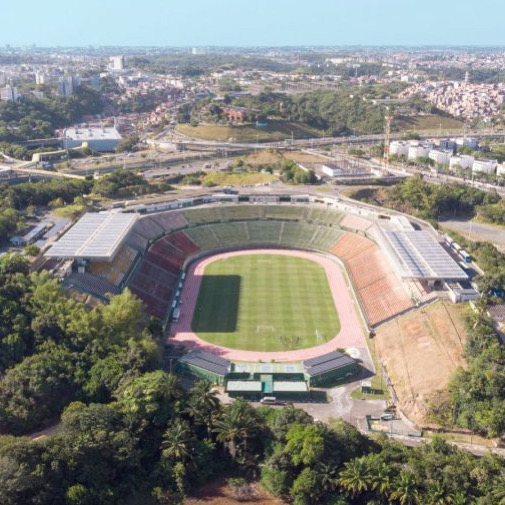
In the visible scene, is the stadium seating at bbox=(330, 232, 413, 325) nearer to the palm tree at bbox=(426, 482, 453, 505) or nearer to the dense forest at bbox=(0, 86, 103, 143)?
the palm tree at bbox=(426, 482, 453, 505)

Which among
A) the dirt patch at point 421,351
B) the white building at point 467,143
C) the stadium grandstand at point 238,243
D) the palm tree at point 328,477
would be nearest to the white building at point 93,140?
the stadium grandstand at point 238,243

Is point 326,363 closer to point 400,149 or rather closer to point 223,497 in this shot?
point 223,497

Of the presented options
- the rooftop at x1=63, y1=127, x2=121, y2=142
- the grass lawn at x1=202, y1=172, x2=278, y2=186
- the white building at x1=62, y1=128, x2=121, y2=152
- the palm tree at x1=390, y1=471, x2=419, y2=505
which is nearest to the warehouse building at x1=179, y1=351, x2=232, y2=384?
the palm tree at x1=390, y1=471, x2=419, y2=505

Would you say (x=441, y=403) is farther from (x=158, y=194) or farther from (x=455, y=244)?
(x=158, y=194)

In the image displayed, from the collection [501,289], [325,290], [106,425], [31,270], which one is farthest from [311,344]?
[31,270]

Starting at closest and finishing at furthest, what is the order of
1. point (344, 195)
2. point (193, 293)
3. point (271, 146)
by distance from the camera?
point (193, 293), point (344, 195), point (271, 146)

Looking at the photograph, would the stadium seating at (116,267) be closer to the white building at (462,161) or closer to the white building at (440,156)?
the white building at (462,161)

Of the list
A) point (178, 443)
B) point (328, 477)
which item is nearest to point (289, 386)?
point (178, 443)
